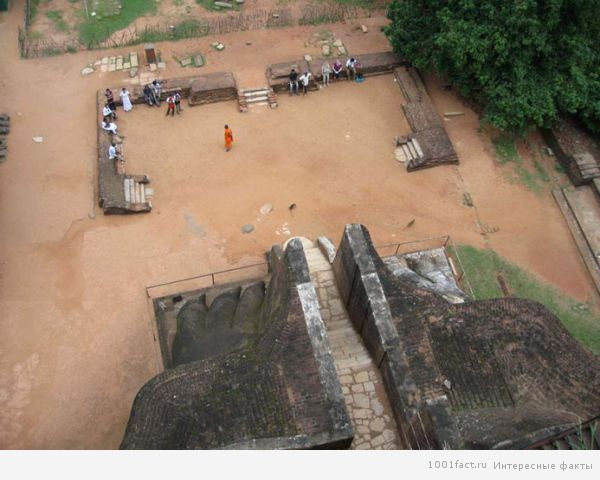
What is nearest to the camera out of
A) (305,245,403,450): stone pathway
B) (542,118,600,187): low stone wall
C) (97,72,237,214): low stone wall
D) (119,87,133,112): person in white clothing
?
(305,245,403,450): stone pathway

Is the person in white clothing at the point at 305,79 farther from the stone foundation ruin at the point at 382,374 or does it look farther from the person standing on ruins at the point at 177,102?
the stone foundation ruin at the point at 382,374

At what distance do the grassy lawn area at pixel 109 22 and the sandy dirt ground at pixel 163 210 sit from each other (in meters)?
1.23

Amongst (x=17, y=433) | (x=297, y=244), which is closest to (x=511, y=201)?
(x=297, y=244)

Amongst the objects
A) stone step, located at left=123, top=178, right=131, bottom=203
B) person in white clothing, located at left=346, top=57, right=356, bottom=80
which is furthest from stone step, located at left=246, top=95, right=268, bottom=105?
stone step, located at left=123, top=178, right=131, bottom=203

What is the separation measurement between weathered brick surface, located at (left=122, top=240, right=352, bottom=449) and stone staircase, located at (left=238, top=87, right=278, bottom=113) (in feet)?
34.6

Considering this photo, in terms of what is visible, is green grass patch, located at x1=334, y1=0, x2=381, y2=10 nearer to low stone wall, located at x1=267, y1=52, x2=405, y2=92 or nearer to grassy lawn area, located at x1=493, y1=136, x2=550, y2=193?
low stone wall, located at x1=267, y1=52, x2=405, y2=92

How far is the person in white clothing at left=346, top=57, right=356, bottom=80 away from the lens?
63.7 feet

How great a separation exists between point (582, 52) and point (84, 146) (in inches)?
623

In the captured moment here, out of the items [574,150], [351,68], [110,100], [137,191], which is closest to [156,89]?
[110,100]

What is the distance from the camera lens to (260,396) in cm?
936

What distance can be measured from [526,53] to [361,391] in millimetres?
11724

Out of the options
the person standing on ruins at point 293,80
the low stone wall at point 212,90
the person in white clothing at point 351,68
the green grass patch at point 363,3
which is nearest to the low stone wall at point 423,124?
the person in white clothing at point 351,68

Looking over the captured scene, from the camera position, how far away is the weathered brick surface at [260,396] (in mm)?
8938

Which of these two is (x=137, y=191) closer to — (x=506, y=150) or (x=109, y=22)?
(x=109, y=22)
